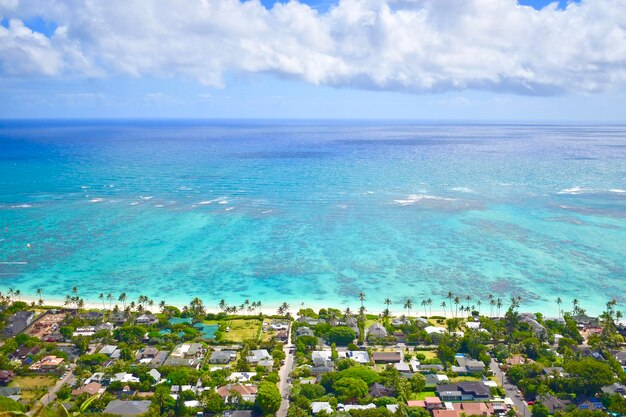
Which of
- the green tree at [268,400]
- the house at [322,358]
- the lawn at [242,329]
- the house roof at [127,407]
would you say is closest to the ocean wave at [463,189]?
the lawn at [242,329]

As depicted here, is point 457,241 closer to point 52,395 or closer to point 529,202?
point 529,202

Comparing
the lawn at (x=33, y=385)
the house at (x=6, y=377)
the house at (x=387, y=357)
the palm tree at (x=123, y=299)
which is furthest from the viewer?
the palm tree at (x=123, y=299)

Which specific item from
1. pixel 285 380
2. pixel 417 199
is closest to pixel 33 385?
pixel 285 380

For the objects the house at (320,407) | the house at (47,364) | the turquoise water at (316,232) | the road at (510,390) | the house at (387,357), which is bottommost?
the road at (510,390)

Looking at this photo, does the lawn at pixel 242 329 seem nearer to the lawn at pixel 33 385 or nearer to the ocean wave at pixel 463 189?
the lawn at pixel 33 385

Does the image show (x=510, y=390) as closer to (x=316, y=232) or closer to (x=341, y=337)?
(x=341, y=337)
